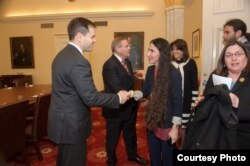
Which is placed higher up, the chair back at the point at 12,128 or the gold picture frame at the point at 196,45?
the gold picture frame at the point at 196,45

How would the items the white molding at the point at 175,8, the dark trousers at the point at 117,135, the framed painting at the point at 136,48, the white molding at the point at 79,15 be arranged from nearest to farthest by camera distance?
1. the dark trousers at the point at 117,135
2. the white molding at the point at 175,8
3. the white molding at the point at 79,15
4. the framed painting at the point at 136,48

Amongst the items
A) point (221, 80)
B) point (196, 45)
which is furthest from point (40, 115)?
point (196, 45)

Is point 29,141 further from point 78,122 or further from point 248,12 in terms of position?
point 248,12

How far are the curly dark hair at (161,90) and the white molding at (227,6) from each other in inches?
57.9

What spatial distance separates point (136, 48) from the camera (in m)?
7.58

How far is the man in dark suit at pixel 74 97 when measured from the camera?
1.85m

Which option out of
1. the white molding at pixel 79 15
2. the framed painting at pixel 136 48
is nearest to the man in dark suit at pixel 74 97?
the framed painting at pixel 136 48

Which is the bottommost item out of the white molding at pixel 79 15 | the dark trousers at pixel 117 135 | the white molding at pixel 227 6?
the dark trousers at pixel 117 135

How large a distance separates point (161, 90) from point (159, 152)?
668 millimetres

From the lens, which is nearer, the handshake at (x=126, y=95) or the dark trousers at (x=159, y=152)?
the handshake at (x=126, y=95)

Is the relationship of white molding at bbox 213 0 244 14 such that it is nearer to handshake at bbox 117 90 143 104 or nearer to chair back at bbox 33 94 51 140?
handshake at bbox 117 90 143 104

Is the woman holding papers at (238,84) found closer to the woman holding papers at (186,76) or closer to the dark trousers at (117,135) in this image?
the woman holding papers at (186,76)

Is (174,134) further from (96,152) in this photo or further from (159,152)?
(96,152)

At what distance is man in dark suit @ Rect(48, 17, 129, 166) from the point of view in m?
1.85
